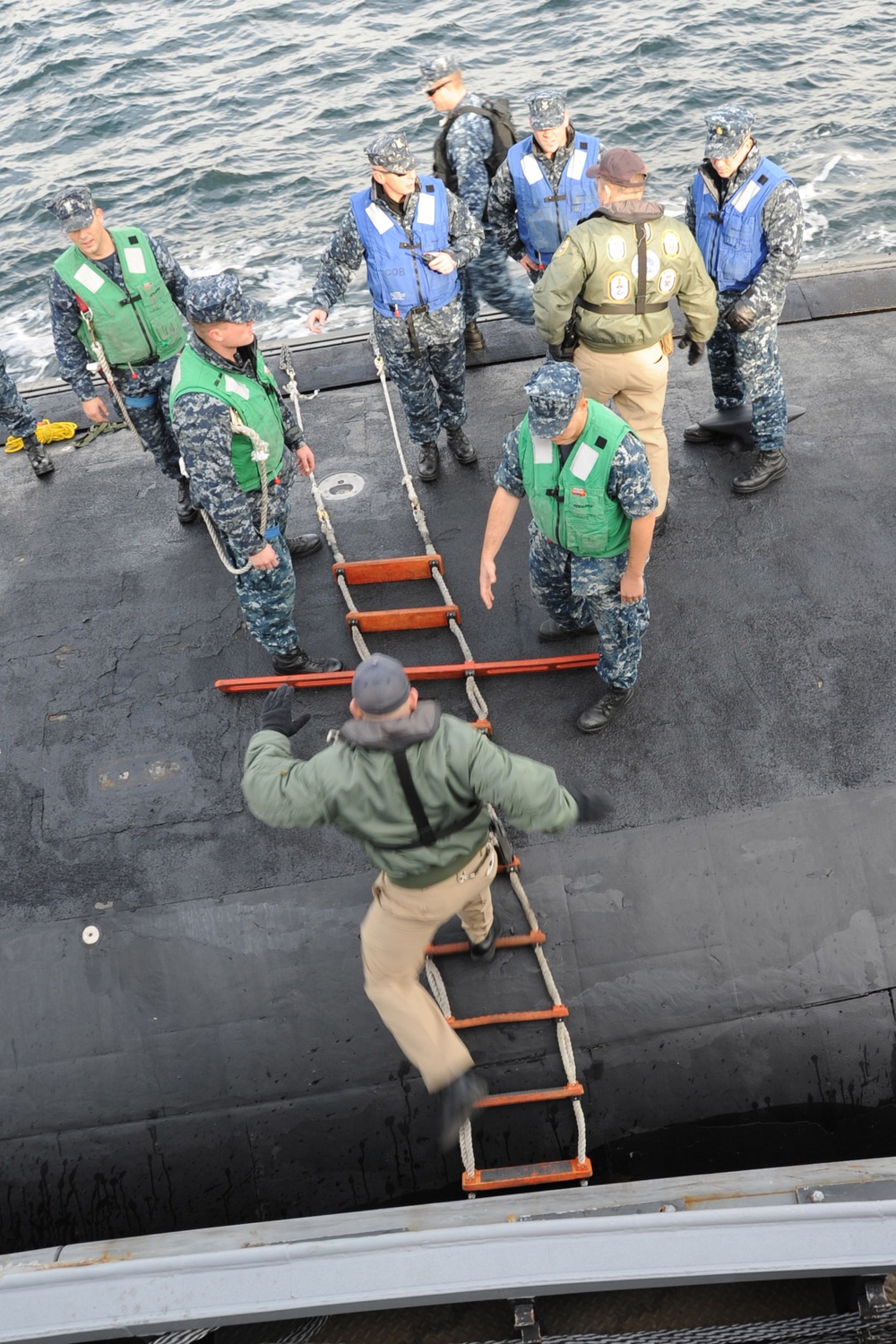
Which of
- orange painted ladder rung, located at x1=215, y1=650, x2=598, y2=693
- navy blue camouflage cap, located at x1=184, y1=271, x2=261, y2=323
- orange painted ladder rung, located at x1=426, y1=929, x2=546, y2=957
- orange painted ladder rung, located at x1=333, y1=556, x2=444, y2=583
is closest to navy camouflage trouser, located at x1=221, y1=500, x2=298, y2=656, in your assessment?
orange painted ladder rung, located at x1=215, y1=650, x2=598, y2=693

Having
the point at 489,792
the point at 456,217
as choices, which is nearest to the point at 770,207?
the point at 456,217

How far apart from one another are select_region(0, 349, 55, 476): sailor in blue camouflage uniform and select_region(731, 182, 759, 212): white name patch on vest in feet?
15.3

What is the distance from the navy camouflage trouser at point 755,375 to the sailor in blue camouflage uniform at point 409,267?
5.12 feet

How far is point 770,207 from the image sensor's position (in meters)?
5.46

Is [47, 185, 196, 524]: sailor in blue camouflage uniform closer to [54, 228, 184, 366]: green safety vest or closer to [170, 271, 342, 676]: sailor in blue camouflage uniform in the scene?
[54, 228, 184, 366]: green safety vest

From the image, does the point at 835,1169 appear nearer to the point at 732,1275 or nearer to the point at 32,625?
the point at 732,1275

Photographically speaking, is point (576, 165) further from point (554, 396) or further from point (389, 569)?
point (554, 396)

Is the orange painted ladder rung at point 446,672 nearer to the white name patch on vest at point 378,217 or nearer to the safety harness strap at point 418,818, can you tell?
the safety harness strap at point 418,818

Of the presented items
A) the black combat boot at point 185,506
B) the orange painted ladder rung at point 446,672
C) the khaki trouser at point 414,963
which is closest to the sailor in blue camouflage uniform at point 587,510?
the orange painted ladder rung at point 446,672

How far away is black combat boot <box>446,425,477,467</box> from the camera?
21.6 feet

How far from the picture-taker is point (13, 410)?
6.95m

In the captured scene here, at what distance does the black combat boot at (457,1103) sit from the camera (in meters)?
3.88

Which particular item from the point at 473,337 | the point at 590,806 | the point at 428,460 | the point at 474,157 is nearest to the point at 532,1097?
the point at 590,806

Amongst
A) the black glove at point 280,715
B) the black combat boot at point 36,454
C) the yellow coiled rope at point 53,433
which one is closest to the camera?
the black glove at point 280,715
